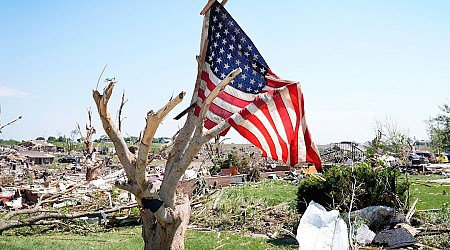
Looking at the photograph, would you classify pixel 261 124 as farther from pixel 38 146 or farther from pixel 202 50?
pixel 38 146

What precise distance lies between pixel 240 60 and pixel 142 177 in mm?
2022

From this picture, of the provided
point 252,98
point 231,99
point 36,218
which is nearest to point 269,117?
point 252,98

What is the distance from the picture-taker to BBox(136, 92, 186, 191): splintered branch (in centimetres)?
479

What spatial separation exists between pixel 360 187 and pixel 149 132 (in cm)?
670

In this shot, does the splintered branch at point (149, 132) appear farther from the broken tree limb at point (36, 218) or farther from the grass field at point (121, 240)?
the broken tree limb at point (36, 218)

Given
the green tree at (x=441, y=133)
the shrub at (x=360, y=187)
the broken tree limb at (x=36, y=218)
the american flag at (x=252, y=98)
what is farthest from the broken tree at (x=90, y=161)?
the green tree at (x=441, y=133)

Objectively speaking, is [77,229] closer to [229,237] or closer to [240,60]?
[229,237]

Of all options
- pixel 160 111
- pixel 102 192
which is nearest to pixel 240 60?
pixel 160 111

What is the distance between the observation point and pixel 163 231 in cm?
571

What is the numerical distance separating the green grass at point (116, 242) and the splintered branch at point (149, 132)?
155 inches

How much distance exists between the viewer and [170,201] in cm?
568

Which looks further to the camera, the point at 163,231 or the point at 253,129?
the point at 163,231

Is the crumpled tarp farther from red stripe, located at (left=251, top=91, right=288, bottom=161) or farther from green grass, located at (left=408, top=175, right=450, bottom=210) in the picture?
green grass, located at (left=408, top=175, right=450, bottom=210)

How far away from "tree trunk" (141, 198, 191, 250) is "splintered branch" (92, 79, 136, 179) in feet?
2.22
